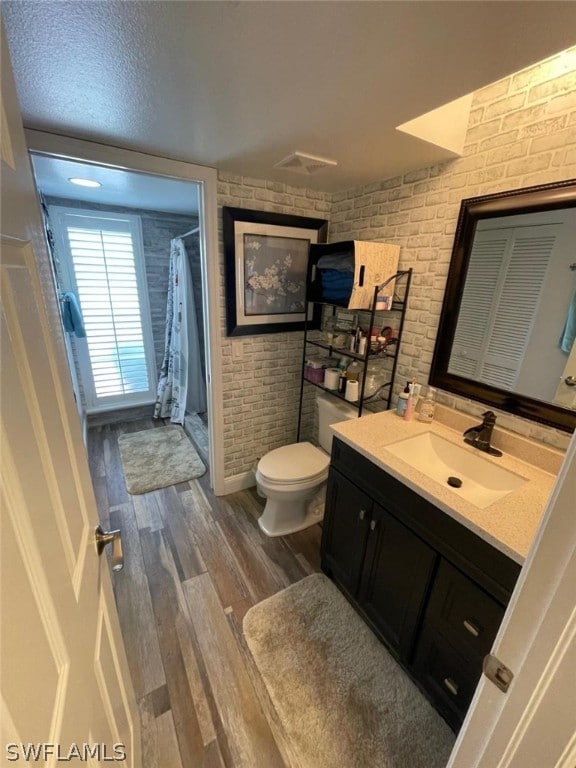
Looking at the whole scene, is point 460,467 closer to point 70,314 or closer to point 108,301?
point 70,314

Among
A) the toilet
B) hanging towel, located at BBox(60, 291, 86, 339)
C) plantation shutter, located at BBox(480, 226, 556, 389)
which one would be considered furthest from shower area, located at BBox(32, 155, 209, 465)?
plantation shutter, located at BBox(480, 226, 556, 389)

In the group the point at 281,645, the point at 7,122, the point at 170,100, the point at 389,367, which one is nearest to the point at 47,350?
the point at 7,122

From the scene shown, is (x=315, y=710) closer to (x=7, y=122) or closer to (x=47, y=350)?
(x=47, y=350)

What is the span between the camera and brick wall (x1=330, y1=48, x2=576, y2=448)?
3.76ft

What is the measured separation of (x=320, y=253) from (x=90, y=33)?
1.42 m

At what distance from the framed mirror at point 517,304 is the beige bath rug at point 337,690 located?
1270mm

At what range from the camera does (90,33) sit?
78 centimetres

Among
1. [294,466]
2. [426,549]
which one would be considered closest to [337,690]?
[426,549]

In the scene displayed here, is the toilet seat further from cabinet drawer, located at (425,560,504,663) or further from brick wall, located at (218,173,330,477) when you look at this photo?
cabinet drawer, located at (425,560,504,663)

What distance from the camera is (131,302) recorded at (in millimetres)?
3287

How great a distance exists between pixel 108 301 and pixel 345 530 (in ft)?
10.0

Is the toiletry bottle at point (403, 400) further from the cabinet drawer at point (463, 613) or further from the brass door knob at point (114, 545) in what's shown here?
the brass door knob at point (114, 545)

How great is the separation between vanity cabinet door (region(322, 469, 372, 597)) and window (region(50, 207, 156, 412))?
2761mm

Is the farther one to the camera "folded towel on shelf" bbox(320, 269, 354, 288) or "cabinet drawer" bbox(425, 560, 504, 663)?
"folded towel on shelf" bbox(320, 269, 354, 288)
